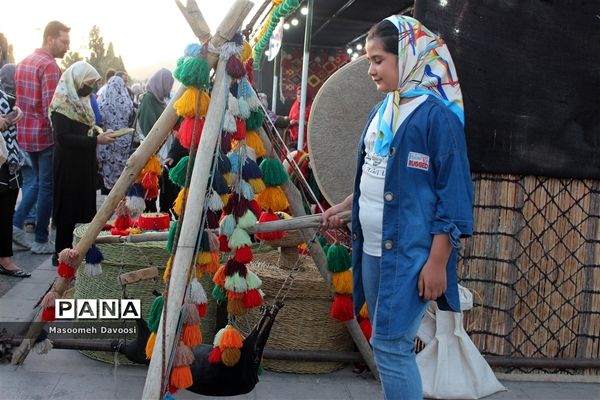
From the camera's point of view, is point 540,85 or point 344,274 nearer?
point 344,274

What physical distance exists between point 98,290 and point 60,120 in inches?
69.9

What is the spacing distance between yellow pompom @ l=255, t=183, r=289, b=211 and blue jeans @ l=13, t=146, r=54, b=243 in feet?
11.0

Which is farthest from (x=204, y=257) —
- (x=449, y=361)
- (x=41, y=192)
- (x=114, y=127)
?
(x=114, y=127)

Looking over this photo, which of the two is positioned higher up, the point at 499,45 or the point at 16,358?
the point at 499,45

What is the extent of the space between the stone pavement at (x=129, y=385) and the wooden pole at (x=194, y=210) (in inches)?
31.3

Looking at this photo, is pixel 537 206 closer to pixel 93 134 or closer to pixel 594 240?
pixel 594 240

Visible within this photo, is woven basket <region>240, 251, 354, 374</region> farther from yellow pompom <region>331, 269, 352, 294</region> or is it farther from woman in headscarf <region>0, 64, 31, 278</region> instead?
woman in headscarf <region>0, 64, 31, 278</region>

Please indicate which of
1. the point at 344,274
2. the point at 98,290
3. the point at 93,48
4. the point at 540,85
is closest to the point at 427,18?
the point at 540,85

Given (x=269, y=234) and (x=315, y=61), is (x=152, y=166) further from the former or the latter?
(x=315, y=61)

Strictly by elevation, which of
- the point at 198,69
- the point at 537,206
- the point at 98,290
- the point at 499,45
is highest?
the point at 499,45

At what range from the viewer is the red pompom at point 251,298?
9.32 feet

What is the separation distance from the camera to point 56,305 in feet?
10.3

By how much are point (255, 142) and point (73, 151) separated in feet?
8.15

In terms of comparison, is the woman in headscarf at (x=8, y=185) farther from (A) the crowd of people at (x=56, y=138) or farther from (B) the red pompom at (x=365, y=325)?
(B) the red pompom at (x=365, y=325)
